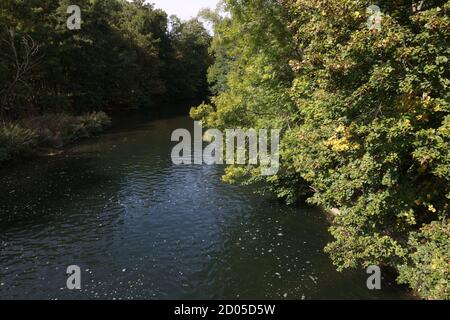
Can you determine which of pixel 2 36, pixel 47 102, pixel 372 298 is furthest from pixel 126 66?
pixel 372 298

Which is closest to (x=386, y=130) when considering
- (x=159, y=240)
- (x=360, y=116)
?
(x=360, y=116)

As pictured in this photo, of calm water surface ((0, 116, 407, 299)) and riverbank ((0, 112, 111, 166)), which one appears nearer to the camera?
calm water surface ((0, 116, 407, 299))

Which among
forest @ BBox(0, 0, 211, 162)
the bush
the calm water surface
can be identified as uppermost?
forest @ BBox(0, 0, 211, 162)

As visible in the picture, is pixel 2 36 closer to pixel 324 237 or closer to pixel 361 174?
pixel 324 237

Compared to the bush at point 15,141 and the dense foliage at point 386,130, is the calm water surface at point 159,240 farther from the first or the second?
the bush at point 15,141

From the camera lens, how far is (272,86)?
19328 mm

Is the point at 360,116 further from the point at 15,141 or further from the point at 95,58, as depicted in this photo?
the point at 95,58

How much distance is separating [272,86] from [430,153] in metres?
10.5

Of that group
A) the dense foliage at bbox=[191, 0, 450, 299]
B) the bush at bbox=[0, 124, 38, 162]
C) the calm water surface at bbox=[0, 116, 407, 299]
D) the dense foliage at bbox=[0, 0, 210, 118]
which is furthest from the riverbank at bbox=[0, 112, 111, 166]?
the dense foliage at bbox=[191, 0, 450, 299]

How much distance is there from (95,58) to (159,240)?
42893 millimetres

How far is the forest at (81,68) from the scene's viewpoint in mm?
36344

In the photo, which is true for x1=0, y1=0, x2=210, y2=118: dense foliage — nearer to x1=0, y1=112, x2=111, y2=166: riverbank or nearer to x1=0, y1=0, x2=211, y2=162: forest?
x1=0, y1=0, x2=211, y2=162: forest

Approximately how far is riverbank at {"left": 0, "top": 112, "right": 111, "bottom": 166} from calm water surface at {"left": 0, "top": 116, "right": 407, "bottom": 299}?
3.78 metres

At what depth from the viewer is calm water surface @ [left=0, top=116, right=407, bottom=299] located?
1390cm
